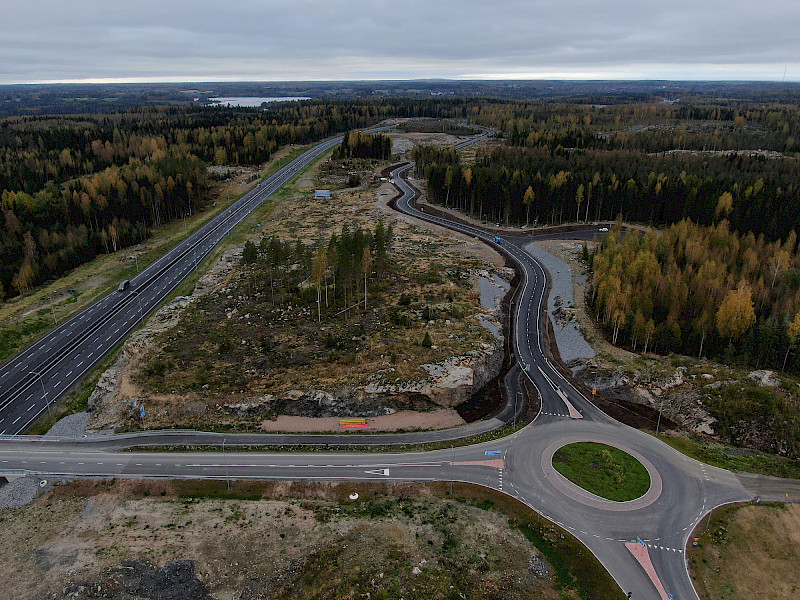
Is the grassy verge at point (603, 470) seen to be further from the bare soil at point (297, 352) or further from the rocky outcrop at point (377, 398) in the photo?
the rocky outcrop at point (377, 398)

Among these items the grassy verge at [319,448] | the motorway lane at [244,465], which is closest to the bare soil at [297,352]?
the grassy verge at [319,448]

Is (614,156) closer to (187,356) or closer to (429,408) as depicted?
(429,408)

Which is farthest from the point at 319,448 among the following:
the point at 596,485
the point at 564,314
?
the point at 564,314

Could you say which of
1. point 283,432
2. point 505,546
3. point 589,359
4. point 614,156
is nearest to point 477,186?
point 614,156

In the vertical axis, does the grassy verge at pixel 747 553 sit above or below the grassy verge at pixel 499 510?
below

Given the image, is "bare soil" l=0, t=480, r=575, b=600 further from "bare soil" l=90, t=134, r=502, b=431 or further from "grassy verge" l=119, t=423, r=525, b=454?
"bare soil" l=90, t=134, r=502, b=431

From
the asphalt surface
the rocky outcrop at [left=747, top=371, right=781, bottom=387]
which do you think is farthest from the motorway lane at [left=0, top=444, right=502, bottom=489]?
the rocky outcrop at [left=747, top=371, right=781, bottom=387]

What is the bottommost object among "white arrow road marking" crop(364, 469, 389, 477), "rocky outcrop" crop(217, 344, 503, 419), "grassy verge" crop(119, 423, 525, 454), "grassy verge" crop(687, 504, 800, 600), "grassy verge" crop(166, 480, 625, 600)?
"grassy verge" crop(687, 504, 800, 600)
